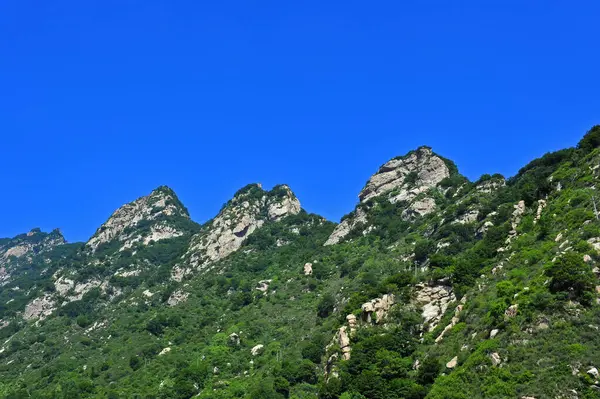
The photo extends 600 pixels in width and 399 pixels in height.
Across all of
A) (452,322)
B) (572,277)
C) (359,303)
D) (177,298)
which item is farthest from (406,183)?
(572,277)

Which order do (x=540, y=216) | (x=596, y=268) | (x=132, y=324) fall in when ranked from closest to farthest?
(x=596, y=268), (x=540, y=216), (x=132, y=324)

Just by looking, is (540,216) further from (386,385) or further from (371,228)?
(371,228)

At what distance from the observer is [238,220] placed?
152500 millimetres

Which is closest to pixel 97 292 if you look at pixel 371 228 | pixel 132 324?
pixel 132 324

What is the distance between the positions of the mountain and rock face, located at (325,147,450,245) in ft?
1.61

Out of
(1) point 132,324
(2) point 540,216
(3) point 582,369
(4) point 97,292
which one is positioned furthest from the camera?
(4) point 97,292

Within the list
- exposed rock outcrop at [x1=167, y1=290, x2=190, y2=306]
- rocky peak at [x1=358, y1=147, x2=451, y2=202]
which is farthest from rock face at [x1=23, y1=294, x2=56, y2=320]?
rocky peak at [x1=358, y1=147, x2=451, y2=202]

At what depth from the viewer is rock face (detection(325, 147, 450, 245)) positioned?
118963mm

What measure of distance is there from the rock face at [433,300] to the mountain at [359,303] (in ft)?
0.75

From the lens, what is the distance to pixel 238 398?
6206cm

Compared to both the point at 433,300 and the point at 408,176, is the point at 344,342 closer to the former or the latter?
the point at 433,300

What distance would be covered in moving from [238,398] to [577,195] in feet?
145

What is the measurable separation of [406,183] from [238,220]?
51317 millimetres

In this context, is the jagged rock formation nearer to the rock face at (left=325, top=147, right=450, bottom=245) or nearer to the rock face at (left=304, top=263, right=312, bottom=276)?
the rock face at (left=325, top=147, right=450, bottom=245)
